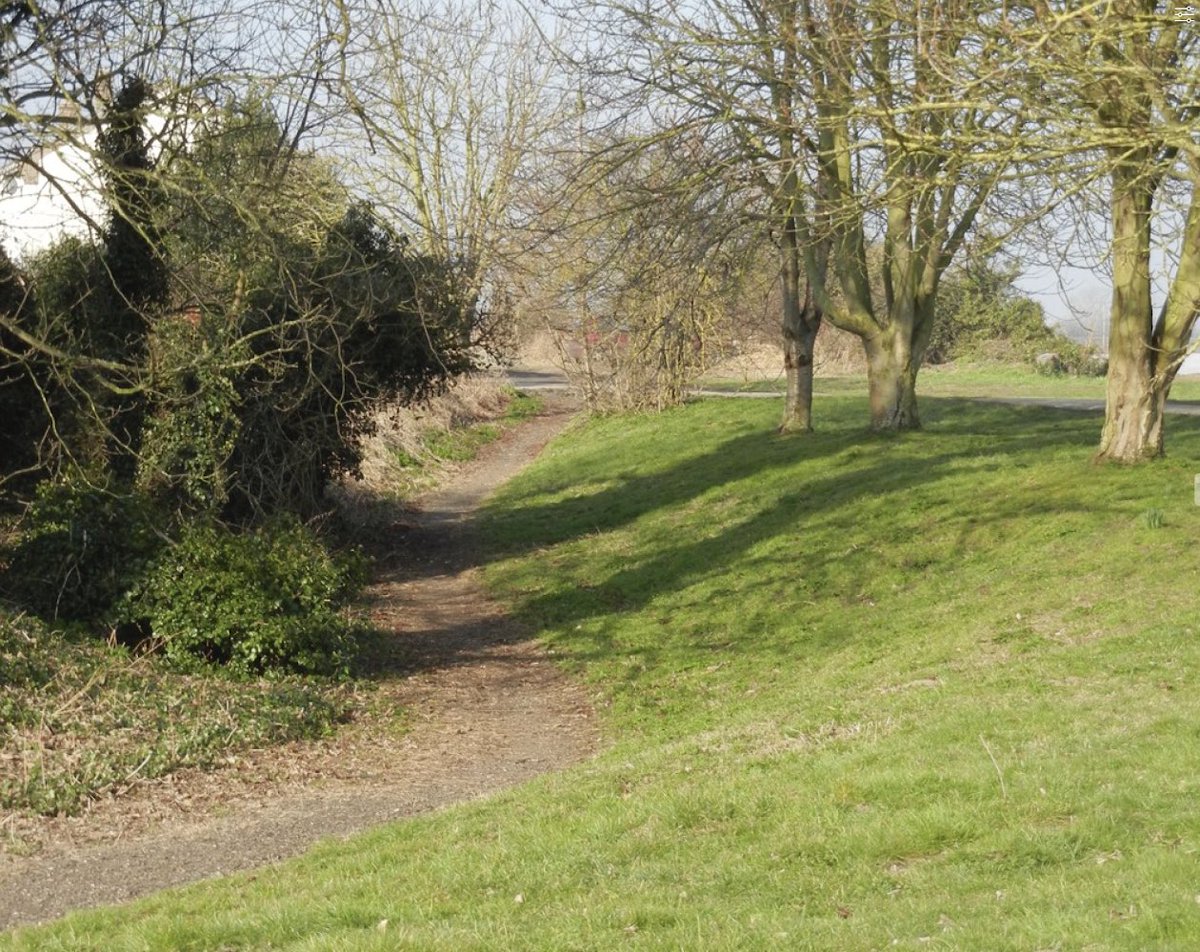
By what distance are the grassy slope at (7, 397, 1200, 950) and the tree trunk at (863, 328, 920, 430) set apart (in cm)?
375

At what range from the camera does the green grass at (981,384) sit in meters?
40.2

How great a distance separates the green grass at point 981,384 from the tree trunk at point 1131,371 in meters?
17.8

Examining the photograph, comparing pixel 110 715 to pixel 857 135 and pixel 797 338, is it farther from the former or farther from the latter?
pixel 797 338

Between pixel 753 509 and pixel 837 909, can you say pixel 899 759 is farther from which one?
pixel 753 509

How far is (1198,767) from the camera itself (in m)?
7.16

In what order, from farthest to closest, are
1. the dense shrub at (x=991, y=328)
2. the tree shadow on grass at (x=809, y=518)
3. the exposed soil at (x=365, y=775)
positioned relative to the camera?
the dense shrub at (x=991, y=328) → the tree shadow on grass at (x=809, y=518) → the exposed soil at (x=365, y=775)

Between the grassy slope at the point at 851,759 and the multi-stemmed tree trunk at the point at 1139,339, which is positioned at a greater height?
the multi-stemmed tree trunk at the point at 1139,339

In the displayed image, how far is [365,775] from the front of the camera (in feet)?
36.7

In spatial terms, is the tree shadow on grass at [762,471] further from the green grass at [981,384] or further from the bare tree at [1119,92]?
the green grass at [981,384]

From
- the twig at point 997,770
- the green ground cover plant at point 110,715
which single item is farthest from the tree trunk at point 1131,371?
the green ground cover plant at point 110,715

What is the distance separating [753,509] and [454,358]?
17.6ft

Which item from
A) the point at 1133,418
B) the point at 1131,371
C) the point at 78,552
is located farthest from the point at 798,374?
the point at 78,552

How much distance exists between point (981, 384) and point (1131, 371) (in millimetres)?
27676

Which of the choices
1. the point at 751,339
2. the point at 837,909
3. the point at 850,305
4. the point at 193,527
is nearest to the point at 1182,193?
the point at 850,305
